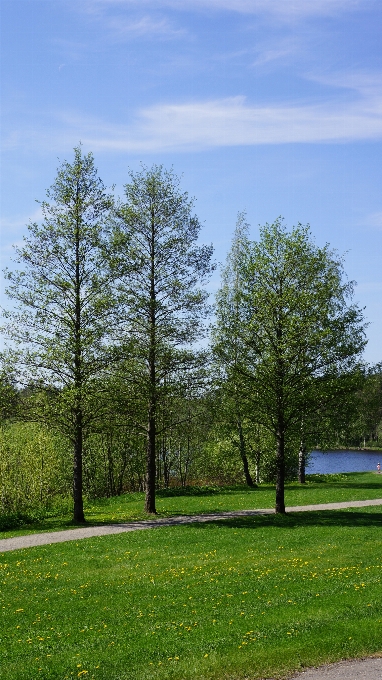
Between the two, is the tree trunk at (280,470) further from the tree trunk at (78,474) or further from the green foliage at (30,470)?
the green foliage at (30,470)

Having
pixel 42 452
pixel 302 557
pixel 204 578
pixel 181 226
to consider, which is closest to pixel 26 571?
pixel 204 578

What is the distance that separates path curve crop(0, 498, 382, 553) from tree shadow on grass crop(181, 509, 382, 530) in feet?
3.25

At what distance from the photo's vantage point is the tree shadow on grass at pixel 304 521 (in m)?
25.7

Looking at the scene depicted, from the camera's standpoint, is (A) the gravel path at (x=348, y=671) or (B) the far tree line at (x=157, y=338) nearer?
(A) the gravel path at (x=348, y=671)

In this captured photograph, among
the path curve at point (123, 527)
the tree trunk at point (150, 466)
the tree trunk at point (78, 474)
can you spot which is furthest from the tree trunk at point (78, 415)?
the tree trunk at point (150, 466)

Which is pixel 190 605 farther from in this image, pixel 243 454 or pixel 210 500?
pixel 243 454

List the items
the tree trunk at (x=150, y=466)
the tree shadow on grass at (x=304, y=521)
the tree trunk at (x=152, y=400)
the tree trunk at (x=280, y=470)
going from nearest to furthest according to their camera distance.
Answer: the tree shadow on grass at (x=304, y=521)
the tree trunk at (x=280, y=470)
the tree trunk at (x=152, y=400)
the tree trunk at (x=150, y=466)

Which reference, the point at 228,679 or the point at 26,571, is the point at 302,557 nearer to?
the point at 26,571

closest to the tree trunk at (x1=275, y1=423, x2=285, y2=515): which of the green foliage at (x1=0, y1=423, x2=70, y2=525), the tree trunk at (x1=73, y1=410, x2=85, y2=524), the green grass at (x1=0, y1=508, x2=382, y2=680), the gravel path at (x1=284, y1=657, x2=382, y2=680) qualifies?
the green grass at (x1=0, y1=508, x2=382, y2=680)

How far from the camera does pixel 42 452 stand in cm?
5009

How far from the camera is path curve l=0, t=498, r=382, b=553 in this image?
24.1 m

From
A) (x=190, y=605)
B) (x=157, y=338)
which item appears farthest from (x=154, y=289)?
(x=190, y=605)

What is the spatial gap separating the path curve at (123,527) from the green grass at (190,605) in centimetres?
162

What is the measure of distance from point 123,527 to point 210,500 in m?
9.41
